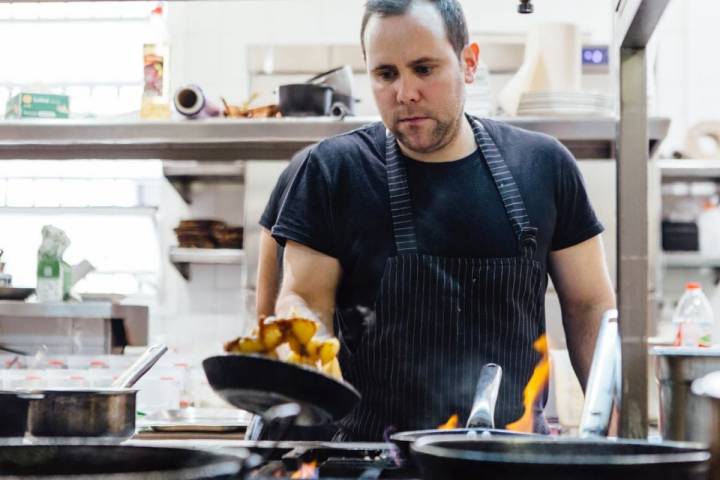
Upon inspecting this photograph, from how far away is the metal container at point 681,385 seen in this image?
1.04m

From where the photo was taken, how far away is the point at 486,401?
1366 millimetres

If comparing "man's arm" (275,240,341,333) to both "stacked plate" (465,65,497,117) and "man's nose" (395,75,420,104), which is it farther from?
"stacked plate" (465,65,497,117)

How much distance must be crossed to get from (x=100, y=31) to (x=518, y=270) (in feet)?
14.2

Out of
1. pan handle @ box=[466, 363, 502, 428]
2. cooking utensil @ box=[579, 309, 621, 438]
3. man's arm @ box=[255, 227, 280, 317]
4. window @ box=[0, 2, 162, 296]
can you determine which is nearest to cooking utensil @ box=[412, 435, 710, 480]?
cooking utensil @ box=[579, 309, 621, 438]

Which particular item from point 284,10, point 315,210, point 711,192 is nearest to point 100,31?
point 284,10

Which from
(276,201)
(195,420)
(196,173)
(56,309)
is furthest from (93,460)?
(196,173)

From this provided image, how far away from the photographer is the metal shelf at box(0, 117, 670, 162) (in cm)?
396

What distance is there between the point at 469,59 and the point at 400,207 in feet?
1.18

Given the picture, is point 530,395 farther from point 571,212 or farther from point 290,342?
point 290,342

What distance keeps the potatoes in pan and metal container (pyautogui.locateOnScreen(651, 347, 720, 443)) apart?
16.7 inches

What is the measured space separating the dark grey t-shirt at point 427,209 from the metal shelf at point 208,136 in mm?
1920

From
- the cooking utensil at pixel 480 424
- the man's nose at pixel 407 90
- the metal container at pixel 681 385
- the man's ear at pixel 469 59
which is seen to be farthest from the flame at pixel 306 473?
the man's ear at pixel 469 59

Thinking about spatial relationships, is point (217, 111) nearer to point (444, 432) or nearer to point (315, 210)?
point (315, 210)

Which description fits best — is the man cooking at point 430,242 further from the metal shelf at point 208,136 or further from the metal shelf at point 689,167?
the metal shelf at point 689,167
